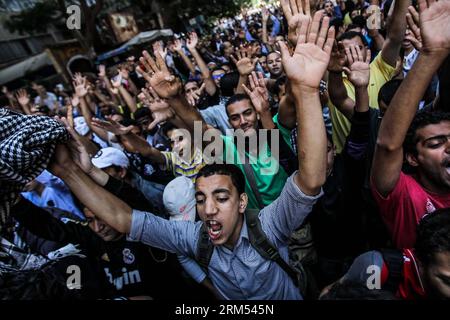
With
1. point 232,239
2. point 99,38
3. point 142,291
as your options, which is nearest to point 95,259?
point 142,291

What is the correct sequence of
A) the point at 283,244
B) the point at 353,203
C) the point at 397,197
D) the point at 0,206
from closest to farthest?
the point at 0,206
the point at 397,197
the point at 283,244
the point at 353,203

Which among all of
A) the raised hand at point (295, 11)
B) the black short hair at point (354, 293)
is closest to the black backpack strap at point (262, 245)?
the black short hair at point (354, 293)

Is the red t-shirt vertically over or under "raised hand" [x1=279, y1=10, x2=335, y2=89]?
under

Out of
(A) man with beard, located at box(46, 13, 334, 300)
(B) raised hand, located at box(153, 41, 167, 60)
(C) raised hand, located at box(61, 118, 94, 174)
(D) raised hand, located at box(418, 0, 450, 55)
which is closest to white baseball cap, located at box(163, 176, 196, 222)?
(A) man with beard, located at box(46, 13, 334, 300)

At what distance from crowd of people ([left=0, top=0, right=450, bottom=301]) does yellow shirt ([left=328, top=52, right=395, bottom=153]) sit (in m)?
0.01

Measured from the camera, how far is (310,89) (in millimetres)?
1229

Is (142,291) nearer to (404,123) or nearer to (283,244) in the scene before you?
(283,244)

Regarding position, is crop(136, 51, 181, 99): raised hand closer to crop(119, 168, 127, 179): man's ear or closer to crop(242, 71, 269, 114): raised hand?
crop(242, 71, 269, 114): raised hand

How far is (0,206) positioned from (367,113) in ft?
6.80

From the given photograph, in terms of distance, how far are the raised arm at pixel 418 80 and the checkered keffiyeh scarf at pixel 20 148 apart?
140cm

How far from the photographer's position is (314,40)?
50.3 inches

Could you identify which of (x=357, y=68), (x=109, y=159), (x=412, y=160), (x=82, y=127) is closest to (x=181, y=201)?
(x=109, y=159)

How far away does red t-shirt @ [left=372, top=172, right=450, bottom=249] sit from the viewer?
1.48m

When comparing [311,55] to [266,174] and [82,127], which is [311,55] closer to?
[266,174]
